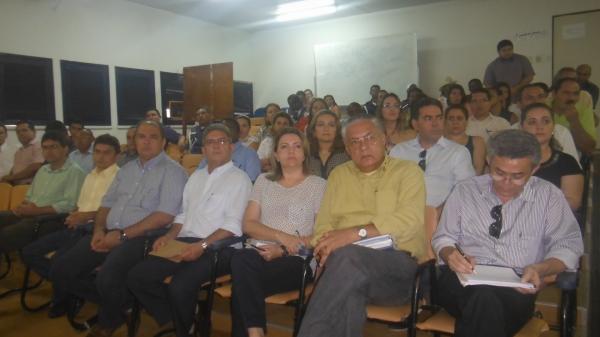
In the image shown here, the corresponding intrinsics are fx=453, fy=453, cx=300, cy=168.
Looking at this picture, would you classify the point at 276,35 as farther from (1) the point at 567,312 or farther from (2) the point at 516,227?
(1) the point at 567,312

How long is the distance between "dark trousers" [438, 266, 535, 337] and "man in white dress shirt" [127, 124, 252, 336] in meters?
1.30

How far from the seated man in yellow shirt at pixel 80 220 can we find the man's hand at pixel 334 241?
196cm

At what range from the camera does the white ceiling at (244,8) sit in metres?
8.66

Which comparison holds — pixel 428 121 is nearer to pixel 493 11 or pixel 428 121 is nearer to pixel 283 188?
pixel 283 188

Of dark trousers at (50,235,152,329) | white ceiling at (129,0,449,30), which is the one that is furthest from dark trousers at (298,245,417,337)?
white ceiling at (129,0,449,30)

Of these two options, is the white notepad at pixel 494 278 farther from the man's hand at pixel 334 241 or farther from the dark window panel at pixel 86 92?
the dark window panel at pixel 86 92

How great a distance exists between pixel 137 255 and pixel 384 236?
5.17ft

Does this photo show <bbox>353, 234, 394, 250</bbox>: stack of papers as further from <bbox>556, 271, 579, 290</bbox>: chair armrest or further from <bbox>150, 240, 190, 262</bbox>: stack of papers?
<bbox>150, 240, 190, 262</bbox>: stack of papers

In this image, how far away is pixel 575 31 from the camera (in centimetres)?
777

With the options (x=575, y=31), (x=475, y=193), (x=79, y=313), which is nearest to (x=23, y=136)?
(x=79, y=313)

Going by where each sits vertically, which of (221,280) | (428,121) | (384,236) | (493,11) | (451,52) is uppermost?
(493,11)

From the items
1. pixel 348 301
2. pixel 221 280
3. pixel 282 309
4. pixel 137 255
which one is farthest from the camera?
pixel 282 309

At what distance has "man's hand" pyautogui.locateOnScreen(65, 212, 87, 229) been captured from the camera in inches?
131

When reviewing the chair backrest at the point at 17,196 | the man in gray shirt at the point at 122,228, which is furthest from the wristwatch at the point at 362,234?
the chair backrest at the point at 17,196
